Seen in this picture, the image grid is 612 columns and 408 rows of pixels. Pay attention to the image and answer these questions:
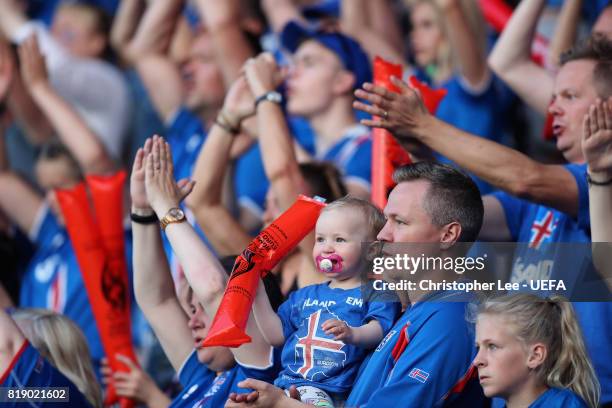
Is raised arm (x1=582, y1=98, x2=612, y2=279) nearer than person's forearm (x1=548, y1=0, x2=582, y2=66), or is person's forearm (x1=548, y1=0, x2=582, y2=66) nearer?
raised arm (x1=582, y1=98, x2=612, y2=279)

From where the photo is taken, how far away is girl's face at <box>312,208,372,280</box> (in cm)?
357

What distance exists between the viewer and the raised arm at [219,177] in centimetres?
478

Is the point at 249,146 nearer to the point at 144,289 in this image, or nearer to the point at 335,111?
the point at 335,111

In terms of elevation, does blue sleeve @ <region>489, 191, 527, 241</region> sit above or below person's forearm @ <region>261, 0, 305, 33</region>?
below

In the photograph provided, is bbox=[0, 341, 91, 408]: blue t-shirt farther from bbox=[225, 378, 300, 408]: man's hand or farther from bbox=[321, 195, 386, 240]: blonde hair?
bbox=[321, 195, 386, 240]: blonde hair

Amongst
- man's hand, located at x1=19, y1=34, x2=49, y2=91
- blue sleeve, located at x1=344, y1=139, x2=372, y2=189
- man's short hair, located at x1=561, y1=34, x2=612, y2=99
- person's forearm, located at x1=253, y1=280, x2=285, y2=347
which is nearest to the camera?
person's forearm, located at x1=253, y1=280, x2=285, y2=347

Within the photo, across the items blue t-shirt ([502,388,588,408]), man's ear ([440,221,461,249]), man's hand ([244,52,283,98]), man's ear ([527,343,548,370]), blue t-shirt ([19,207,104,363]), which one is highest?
man's hand ([244,52,283,98])

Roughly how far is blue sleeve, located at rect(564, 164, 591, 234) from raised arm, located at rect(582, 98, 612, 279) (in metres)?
0.30

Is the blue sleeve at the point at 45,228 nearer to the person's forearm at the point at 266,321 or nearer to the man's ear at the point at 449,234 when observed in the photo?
the person's forearm at the point at 266,321

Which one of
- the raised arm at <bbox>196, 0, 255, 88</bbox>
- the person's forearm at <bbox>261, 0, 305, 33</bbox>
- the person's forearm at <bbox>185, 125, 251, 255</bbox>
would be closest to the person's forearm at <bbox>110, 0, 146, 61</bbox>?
the person's forearm at <bbox>261, 0, 305, 33</bbox>

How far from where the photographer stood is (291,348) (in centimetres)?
357

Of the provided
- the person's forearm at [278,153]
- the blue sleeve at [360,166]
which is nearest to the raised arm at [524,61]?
the blue sleeve at [360,166]

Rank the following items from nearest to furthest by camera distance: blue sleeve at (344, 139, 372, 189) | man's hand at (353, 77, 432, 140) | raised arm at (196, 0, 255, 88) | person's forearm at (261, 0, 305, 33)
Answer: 1. man's hand at (353, 77, 432, 140)
2. blue sleeve at (344, 139, 372, 189)
3. raised arm at (196, 0, 255, 88)
4. person's forearm at (261, 0, 305, 33)

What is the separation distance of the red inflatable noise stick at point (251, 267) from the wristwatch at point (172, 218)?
0.98 ft
